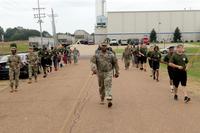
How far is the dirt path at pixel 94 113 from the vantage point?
9.71 m

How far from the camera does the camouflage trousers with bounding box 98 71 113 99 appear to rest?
42.8 ft

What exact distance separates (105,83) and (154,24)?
358 ft

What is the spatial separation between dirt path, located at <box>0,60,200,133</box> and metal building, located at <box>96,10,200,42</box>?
103784 mm

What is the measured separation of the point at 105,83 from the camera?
1314 cm

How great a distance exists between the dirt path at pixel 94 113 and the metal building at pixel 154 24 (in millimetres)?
103784

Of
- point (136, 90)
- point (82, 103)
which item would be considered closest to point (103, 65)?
point (82, 103)

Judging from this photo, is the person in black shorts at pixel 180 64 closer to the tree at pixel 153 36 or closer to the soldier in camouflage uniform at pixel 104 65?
the soldier in camouflage uniform at pixel 104 65

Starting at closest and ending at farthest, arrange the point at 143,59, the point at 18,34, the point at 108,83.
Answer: the point at 108,83 < the point at 143,59 < the point at 18,34

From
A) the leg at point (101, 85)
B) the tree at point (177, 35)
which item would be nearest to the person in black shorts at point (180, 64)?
the leg at point (101, 85)

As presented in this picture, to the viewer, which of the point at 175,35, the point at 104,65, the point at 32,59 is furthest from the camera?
the point at 175,35

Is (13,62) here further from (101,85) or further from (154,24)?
(154,24)

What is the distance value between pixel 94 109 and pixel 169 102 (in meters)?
2.44

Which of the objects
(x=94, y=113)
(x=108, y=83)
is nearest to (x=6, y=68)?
(x=108, y=83)

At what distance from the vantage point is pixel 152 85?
19.3 m
